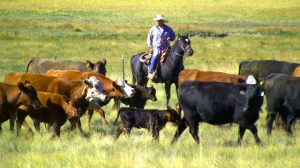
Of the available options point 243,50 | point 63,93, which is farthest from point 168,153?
point 243,50

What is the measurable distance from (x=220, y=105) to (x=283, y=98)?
7.56 feet

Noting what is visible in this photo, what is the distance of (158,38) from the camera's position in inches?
693

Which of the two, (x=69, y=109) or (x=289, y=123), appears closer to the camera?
(x=69, y=109)

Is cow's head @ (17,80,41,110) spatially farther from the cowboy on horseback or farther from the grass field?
the cowboy on horseback

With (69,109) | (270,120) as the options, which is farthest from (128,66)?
(69,109)

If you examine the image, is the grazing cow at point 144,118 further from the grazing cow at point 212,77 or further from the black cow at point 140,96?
the black cow at point 140,96

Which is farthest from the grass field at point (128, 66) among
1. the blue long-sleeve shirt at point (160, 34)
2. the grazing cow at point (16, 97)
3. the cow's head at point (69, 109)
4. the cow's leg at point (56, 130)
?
the blue long-sleeve shirt at point (160, 34)

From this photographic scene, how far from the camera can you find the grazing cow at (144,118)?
12.4m

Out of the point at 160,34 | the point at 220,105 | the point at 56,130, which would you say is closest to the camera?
the point at 220,105

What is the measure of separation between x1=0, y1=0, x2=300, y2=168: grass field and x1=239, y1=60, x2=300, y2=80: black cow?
2120 millimetres

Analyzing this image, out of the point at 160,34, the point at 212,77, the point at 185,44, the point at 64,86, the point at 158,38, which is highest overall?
the point at 160,34

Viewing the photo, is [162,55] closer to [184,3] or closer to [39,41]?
[39,41]

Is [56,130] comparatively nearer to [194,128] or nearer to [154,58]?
[194,128]

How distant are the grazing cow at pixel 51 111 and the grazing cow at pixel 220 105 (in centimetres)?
226
